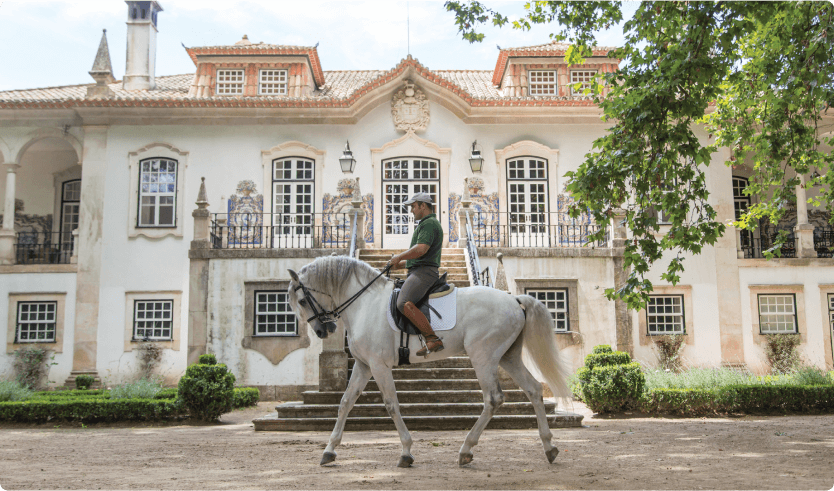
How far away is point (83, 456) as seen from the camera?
288 inches

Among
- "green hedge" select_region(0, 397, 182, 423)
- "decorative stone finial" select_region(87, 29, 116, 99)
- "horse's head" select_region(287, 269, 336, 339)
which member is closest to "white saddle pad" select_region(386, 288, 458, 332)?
"horse's head" select_region(287, 269, 336, 339)

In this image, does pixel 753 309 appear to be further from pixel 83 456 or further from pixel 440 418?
pixel 83 456

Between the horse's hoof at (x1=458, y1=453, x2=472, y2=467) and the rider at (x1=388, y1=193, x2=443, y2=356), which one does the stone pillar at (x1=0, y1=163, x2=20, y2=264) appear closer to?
the rider at (x1=388, y1=193, x2=443, y2=356)

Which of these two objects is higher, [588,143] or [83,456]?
[588,143]

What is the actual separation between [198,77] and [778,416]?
52.9 feet

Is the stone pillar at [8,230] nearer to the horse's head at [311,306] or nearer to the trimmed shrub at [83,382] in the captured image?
the trimmed shrub at [83,382]

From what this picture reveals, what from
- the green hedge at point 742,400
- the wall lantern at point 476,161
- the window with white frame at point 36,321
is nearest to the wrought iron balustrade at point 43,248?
the window with white frame at point 36,321

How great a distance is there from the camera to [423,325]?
20.6 ft

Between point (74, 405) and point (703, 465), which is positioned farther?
point (74, 405)

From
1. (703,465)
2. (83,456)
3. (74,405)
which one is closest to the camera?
(703,465)

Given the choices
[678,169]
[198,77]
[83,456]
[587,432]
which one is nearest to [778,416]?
[587,432]

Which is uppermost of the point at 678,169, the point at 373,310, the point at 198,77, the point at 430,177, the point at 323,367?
the point at 198,77

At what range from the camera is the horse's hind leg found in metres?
6.23

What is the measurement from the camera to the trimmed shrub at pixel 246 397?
1304 cm
